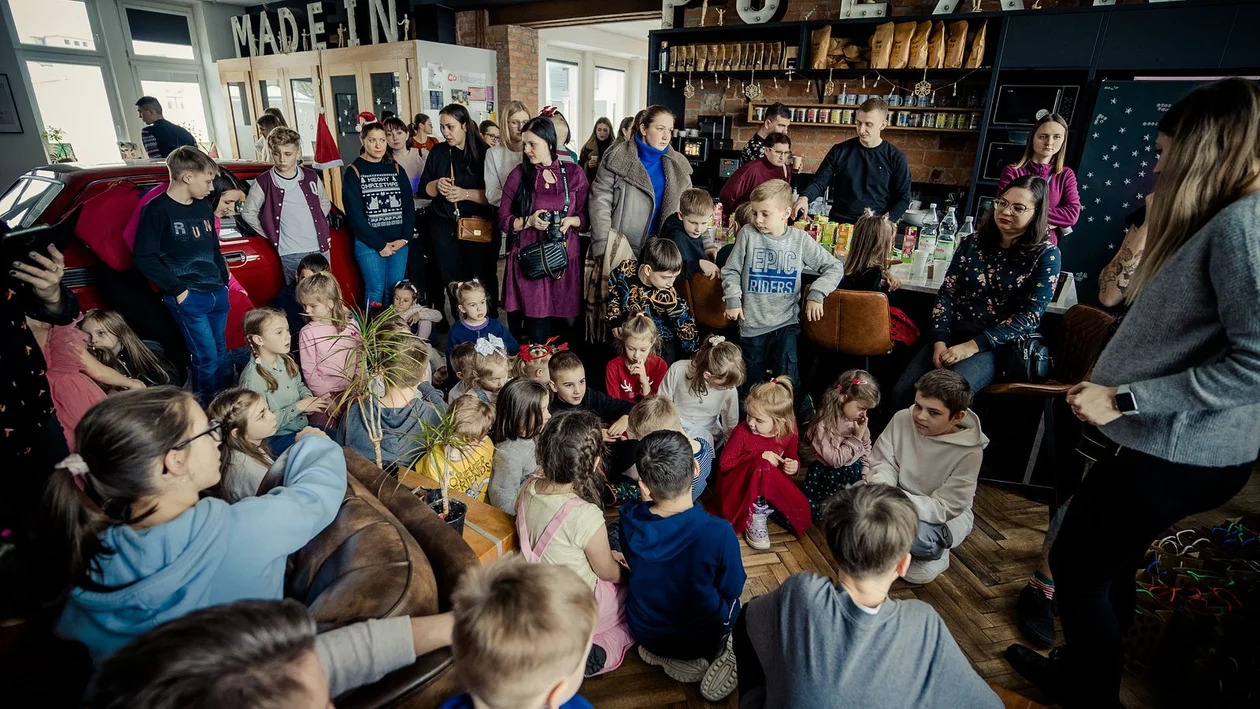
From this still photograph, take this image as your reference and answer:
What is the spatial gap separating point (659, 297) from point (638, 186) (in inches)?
32.8

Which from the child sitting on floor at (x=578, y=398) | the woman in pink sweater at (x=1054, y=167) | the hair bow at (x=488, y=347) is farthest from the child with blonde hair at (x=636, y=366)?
the woman in pink sweater at (x=1054, y=167)

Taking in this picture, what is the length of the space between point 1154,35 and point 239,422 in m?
6.15

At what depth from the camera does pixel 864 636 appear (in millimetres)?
1146

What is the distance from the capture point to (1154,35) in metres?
4.45

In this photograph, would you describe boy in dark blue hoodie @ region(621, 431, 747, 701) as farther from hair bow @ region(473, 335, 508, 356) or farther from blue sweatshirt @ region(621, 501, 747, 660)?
hair bow @ region(473, 335, 508, 356)

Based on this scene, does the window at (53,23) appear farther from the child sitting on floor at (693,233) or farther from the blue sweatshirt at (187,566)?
the blue sweatshirt at (187,566)

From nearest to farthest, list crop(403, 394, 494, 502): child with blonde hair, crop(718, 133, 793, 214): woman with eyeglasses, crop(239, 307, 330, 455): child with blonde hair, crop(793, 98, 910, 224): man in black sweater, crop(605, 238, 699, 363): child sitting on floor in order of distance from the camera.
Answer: crop(403, 394, 494, 502): child with blonde hair < crop(239, 307, 330, 455): child with blonde hair < crop(605, 238, 699, 363): child sitting on floor < crop(793, 98, 910, 224): man in black sweater < crop(718, 133, 793, 214): woman with eyeglasses

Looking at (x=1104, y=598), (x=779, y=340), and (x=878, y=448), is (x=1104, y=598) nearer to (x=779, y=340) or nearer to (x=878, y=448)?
(x=878, y=448)

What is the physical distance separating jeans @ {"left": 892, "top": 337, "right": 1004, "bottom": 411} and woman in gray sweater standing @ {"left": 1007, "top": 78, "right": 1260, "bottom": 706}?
1.20 meters

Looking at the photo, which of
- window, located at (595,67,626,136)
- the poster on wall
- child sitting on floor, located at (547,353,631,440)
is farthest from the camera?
window, located at (595,67,626,136)

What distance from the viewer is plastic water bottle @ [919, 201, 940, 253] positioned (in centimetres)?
343

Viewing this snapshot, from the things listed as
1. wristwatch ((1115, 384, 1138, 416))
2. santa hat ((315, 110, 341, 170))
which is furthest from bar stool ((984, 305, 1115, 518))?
santa hat ((315, 110, 341, 170))

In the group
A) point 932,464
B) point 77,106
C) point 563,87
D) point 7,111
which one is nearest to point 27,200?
point 7,111

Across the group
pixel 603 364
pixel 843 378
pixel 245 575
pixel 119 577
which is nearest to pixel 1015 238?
pixel 843 378
